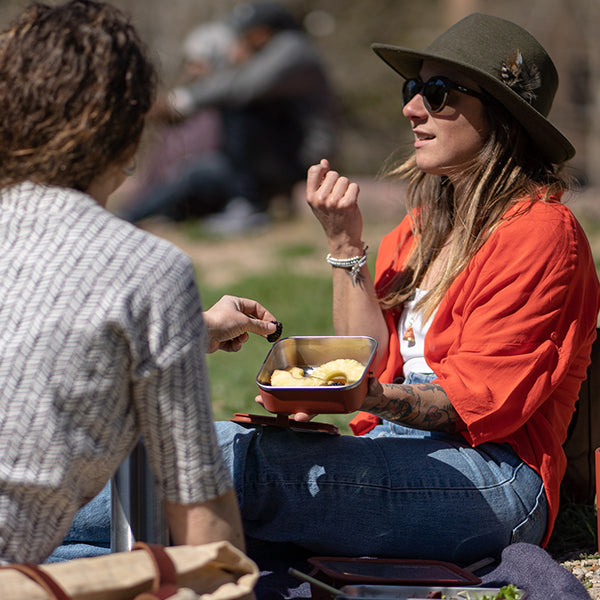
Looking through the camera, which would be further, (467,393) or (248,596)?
(467,393)

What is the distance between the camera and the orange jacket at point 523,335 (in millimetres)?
2531

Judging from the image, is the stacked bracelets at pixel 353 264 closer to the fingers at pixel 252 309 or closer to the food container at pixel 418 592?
the fingers at pixel 252 309

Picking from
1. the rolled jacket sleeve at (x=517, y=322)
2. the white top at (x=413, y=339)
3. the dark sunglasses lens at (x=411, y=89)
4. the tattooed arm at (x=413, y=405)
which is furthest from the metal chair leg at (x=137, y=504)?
the dark sunglasses lens at (x=411, y=89)

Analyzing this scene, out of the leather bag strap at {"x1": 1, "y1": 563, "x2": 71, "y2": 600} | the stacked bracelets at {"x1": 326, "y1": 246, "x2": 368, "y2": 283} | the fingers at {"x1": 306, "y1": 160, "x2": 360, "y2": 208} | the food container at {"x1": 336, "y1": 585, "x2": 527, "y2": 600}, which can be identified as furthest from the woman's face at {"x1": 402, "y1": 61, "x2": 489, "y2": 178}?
the leather bag strap at {"x1": 1, "y1": 563, "x2": 71, "y2": 600}

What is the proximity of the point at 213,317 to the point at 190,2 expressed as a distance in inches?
516

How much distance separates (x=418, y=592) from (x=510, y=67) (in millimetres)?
1598

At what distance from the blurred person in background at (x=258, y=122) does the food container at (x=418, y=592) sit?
911 centimetres

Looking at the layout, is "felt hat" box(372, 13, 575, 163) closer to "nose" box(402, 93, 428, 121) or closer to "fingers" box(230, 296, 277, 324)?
"nose" box(402, 93, 428, 121)

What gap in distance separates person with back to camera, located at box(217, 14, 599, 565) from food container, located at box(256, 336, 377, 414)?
103 mm

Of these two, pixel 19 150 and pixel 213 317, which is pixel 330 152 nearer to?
pixel 213 317

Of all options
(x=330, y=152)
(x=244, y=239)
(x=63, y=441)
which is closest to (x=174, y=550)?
(x=63, y=441)

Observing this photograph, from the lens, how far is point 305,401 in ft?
7.71

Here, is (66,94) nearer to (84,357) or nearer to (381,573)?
(84,357)

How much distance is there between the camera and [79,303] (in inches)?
63.6
